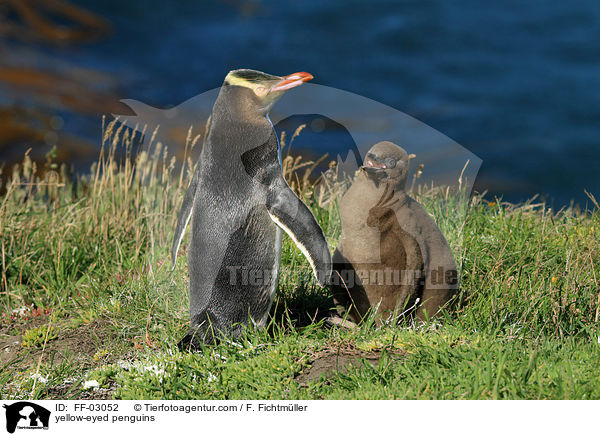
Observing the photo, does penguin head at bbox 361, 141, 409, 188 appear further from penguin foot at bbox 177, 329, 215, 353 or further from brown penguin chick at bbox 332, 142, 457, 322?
penguin foot at bbox 177, 329, 215, 353

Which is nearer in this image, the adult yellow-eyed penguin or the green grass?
the green grass

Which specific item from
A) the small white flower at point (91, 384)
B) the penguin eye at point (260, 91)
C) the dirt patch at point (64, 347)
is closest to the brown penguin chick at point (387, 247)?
the penguin eye at point (260, 91)

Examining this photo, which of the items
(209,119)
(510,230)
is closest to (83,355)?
(209,119)

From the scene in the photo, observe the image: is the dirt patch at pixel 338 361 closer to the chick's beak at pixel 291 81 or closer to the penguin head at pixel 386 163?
the penguin head at pixel 386 163

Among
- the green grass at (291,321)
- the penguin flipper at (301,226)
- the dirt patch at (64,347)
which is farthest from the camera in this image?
the dirt patch at (64,347)

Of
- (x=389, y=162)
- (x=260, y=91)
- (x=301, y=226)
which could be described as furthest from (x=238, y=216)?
(x=389, y=162)

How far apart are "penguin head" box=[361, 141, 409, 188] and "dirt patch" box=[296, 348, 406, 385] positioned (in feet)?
3.51

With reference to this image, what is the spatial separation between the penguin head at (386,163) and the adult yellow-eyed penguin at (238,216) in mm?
496

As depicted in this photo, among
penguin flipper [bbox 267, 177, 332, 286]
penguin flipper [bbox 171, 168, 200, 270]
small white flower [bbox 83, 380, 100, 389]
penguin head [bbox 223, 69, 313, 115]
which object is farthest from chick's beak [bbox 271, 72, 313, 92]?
small white flower [bbox 83, 380, 100, 389]

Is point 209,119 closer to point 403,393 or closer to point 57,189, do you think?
point 403,393

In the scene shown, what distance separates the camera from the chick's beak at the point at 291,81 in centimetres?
312

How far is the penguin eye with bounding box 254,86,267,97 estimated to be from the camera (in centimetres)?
331

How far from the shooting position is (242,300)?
3.50m
